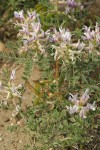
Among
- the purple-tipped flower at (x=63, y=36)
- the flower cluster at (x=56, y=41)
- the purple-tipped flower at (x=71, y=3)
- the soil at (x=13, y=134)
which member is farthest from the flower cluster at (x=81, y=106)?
the purple-tipped flower at (x=71, y=3)

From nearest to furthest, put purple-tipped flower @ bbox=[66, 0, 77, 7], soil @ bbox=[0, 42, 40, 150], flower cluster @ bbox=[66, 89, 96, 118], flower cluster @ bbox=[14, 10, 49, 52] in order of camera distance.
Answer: flower cluster @ bbox=[66, 89, 96, 118], flower cluster @ bbox=[14, 10, 49, 52], soil @ bbox=[0, 42, 40, 150], purple-tipped flower @ bbox=[66, 0, 77, 7]

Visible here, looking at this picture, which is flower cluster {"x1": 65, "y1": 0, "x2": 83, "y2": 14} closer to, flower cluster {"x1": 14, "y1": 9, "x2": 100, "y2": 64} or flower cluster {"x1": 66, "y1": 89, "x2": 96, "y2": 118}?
flower cluster {"x1": 14, "y1": 9, "x2": 100, "y2": 64}

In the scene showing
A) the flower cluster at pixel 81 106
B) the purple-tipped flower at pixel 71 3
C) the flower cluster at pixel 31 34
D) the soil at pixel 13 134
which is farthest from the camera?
the purple-tipped flower at pixel 71 3

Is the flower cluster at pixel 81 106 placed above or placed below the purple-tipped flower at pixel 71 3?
below

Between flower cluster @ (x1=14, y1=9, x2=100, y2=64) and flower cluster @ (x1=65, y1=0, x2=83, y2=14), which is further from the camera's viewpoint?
flower cluster @ (x1=65, y1=0, x2=83, y2=14)

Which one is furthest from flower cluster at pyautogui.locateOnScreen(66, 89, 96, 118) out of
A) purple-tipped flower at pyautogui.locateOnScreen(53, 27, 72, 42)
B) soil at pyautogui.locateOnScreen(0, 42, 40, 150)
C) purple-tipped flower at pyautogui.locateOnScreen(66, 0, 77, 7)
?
purple-tipped flower at pyautogui.locateOnScreen(66, 0, 77, 7)

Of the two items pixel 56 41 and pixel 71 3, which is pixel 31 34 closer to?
pixel 56 41

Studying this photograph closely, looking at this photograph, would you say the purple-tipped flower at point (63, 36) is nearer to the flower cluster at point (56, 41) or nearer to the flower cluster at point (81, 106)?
the flower cluster at point (56, 41)

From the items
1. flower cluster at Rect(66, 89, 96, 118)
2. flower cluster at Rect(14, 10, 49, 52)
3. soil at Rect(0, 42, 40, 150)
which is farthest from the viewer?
soil at Rect(0, 42, 40, 150)

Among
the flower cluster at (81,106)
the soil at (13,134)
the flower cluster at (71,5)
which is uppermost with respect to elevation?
the flower cluster at (71,5)

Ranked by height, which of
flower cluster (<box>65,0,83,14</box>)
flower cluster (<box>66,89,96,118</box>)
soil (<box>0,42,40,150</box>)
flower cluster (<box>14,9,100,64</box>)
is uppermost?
flower cluster (<box>65,0,83,14</box>)

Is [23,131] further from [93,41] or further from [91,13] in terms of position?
[91,13]
